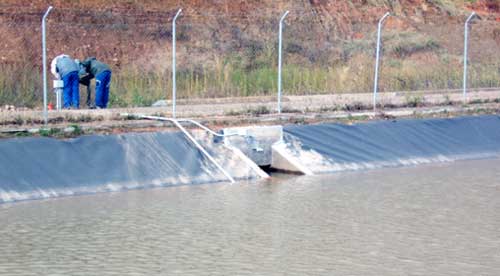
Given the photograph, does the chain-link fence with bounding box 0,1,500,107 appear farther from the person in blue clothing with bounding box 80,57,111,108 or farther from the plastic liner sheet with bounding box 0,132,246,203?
the plastic liner sheet with bounding box 0,132,246,203

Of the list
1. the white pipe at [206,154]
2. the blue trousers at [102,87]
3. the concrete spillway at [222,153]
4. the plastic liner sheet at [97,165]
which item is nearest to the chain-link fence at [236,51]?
the blue trousers at [102,87]

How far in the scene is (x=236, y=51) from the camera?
32.0 m

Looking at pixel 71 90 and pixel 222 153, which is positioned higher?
pixel 71 90

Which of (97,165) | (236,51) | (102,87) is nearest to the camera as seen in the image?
(97,165)

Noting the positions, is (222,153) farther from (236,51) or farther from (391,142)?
(236,51)

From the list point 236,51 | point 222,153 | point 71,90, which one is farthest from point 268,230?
point 236,51

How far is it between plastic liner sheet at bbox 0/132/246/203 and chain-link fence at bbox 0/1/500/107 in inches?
234

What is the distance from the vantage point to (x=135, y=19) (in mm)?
31812

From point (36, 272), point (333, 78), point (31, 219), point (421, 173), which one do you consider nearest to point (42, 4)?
point (333, 78)

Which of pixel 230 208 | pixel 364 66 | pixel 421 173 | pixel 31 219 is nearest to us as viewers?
pixel 31 219

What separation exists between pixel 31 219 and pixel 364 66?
60.0ft

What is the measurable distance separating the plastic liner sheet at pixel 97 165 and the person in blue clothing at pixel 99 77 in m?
4.13

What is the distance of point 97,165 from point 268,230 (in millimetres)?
3887

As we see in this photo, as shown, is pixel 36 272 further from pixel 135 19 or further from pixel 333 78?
pixel 135 19
